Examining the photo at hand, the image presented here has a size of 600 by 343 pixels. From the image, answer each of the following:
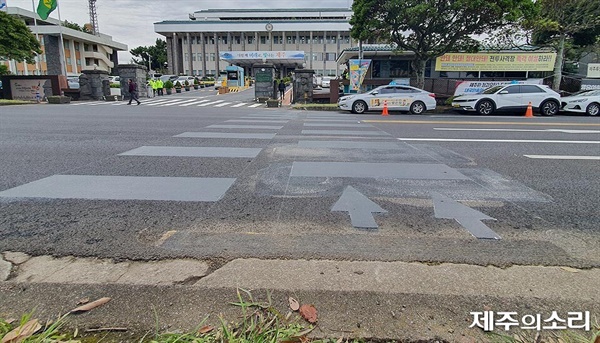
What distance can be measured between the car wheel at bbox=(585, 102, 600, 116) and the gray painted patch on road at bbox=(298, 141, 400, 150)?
1508 centimetres

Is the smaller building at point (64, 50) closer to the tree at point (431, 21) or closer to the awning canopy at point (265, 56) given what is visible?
the awning canopy at point (265, 56)

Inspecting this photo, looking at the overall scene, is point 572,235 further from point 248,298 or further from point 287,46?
point 287,46

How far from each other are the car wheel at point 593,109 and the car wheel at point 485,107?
499cm

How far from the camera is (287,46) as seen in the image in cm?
7775

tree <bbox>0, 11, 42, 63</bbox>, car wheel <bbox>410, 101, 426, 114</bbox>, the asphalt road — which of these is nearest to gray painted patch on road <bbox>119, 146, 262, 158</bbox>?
the asphalt road

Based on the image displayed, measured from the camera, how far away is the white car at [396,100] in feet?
55.7

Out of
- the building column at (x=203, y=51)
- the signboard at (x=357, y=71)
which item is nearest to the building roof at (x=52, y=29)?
the building column at (x=203, y=51)

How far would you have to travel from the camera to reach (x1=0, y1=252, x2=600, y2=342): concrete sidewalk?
82.4 inches

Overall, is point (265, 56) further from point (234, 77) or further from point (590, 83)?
point (590, 83)

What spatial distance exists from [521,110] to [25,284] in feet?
64.7

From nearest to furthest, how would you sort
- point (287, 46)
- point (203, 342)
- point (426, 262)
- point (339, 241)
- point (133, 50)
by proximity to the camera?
point (203, 342) < point (426, 262) < point (339, 241) < point (287, 46) < point (133, 50)

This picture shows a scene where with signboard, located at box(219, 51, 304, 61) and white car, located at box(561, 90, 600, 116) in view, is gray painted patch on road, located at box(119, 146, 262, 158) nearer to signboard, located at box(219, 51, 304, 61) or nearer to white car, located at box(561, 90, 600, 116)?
white car, located at box(561, 90, 600, 116)

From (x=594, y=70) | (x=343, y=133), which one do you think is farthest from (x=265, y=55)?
(x=343, y=133)

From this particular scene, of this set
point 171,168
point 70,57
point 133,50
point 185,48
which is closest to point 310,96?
point 171,168
